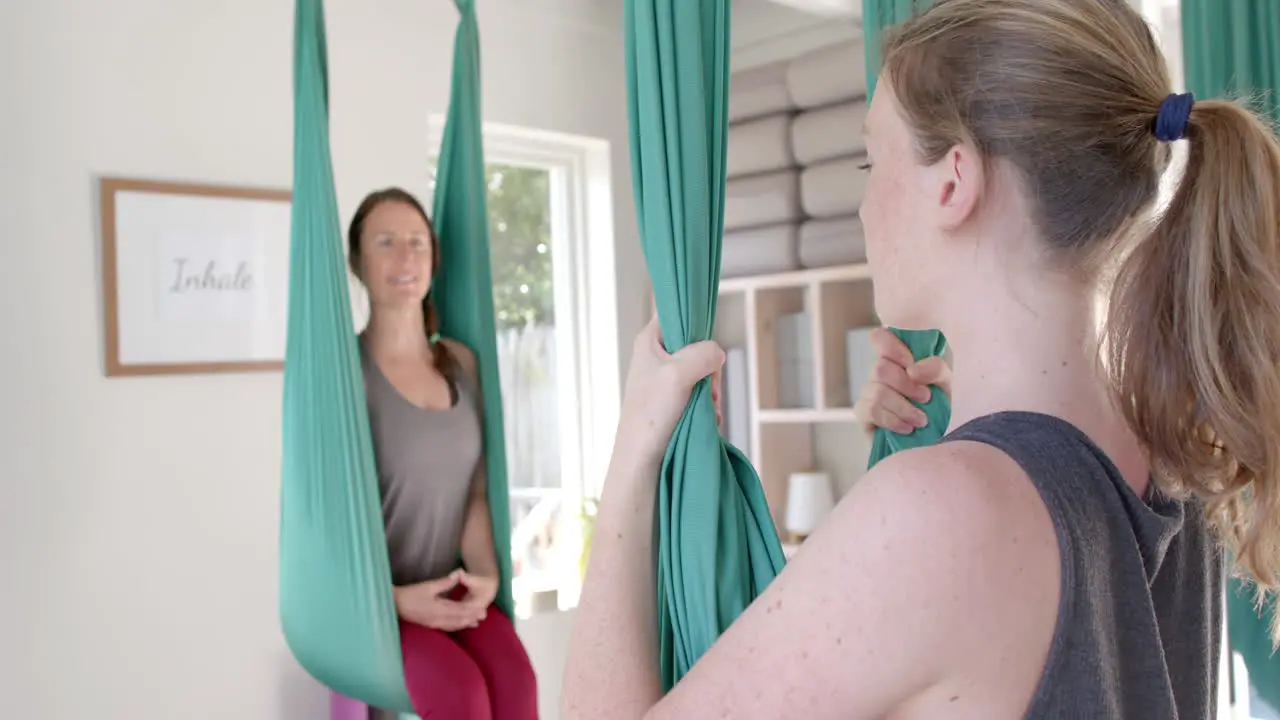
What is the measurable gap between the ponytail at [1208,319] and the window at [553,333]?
2359 mm

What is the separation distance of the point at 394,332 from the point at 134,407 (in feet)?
2.32

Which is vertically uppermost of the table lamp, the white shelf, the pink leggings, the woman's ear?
the white shelf

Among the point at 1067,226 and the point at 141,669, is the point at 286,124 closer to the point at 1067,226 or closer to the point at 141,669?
the point at 141,669

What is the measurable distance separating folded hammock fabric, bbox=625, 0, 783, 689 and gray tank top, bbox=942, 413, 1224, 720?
0.31m

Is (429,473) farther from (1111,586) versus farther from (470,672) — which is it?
(1111,586)

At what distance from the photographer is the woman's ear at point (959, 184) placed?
2.56ft

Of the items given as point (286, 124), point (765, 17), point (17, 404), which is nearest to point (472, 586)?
point (17, 404)

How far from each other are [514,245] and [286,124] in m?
0.86

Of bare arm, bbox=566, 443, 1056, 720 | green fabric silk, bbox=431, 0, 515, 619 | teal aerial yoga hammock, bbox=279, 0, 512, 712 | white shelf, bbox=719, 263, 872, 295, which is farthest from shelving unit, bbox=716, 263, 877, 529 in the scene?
bare arm, bbox=566, 443, 1056, 720

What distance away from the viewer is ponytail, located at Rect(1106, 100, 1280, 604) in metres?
0.80

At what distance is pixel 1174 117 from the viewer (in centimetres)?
82

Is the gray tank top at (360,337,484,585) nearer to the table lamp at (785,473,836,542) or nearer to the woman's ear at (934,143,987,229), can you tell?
the woman's ear at (934,143,987,229)

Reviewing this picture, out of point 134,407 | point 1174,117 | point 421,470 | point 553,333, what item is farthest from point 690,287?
point 553,333

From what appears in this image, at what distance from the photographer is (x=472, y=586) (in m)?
1.86
